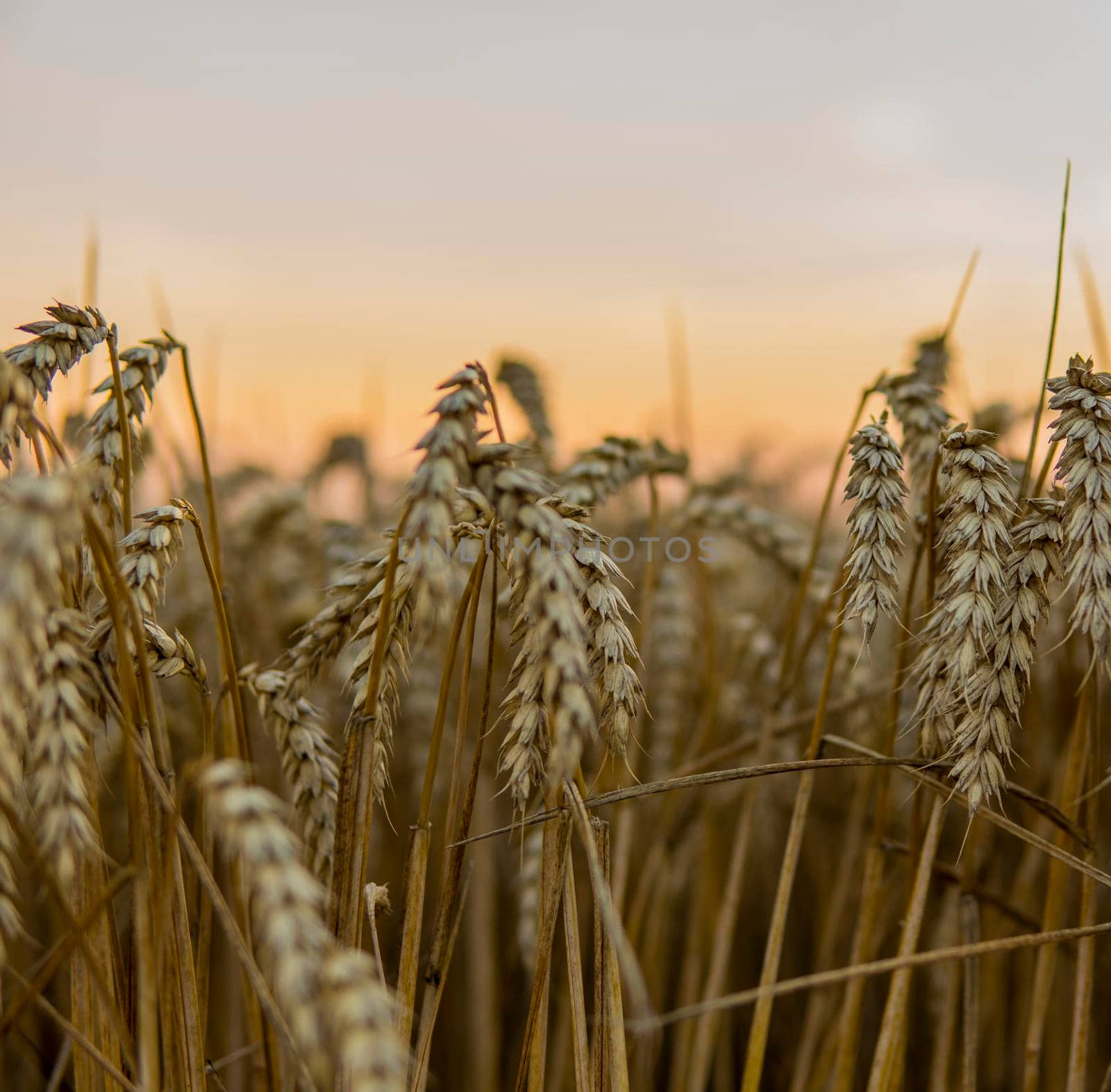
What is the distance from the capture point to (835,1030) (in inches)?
65.2

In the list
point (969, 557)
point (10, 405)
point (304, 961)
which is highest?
point (10, 405)

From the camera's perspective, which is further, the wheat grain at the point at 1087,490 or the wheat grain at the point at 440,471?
the wheat grain at the point at 1087,490

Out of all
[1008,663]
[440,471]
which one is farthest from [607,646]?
[1008,663]

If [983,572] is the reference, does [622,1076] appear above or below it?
below

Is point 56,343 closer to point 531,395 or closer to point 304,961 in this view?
point 304,961

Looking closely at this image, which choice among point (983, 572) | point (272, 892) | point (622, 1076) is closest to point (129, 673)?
point (272, 892)

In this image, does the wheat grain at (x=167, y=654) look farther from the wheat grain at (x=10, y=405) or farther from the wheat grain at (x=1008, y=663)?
the wheat grain at (x=1008, y=663)

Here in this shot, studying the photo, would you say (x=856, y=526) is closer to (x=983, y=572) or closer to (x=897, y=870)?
(x=983, y=572)

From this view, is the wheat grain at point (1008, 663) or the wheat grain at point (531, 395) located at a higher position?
the wheat grain at point (531, 395)

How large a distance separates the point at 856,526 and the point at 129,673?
0.78 meters

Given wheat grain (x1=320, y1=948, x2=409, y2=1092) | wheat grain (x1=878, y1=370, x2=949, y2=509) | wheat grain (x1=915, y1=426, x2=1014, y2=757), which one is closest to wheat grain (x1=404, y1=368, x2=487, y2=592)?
wheat grain (x1=320, y1=948, x2=409, y2=1092)

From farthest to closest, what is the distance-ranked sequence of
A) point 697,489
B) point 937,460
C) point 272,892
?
point 697,489, point 937,460, point 272,892

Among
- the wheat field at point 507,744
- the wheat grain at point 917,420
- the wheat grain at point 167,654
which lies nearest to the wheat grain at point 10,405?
the wheat field at point 507,744

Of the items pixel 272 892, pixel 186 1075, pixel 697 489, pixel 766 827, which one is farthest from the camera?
pixel 766 827
